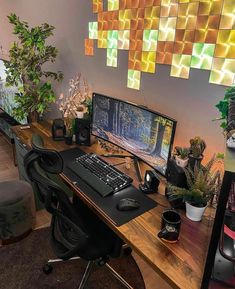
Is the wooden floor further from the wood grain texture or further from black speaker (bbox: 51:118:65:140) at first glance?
black speaker (bbox: 51:118:65:140)

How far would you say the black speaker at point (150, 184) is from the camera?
1.35 m

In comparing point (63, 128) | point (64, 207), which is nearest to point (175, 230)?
point (64, 207)

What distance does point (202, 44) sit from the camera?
1.32 metres

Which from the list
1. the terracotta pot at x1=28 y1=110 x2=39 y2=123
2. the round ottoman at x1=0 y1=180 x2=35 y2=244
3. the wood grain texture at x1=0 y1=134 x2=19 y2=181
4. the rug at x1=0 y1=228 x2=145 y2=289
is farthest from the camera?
the wood grain texture at x1=0 y1=134 x2=19 y2=181

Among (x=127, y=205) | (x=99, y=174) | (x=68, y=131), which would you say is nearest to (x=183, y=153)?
(x=127, y=205)

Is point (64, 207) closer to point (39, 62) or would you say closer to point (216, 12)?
point (216, 12)

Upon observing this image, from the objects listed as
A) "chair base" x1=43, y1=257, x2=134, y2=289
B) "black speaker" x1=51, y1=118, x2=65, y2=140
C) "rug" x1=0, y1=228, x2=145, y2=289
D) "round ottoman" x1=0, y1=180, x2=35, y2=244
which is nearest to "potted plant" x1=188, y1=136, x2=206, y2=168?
"chair base" x1=43, y1=257, x2=134, y2=289

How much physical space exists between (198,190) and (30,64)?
2.03 metres

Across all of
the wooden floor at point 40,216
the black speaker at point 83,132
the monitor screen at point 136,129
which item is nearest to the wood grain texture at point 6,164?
the wooden floor at point 40,216

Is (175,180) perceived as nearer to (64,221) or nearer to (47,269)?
(64,221)

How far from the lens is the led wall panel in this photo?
4.07 feet

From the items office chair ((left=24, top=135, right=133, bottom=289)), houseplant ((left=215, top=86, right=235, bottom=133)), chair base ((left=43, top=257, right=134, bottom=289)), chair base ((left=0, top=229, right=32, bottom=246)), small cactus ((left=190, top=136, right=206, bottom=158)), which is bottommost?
chair base ((left=0, top=229, right=32, bottom=246))

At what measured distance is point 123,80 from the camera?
1912 millimetres

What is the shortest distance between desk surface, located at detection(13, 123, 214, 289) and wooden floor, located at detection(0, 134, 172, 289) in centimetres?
61
